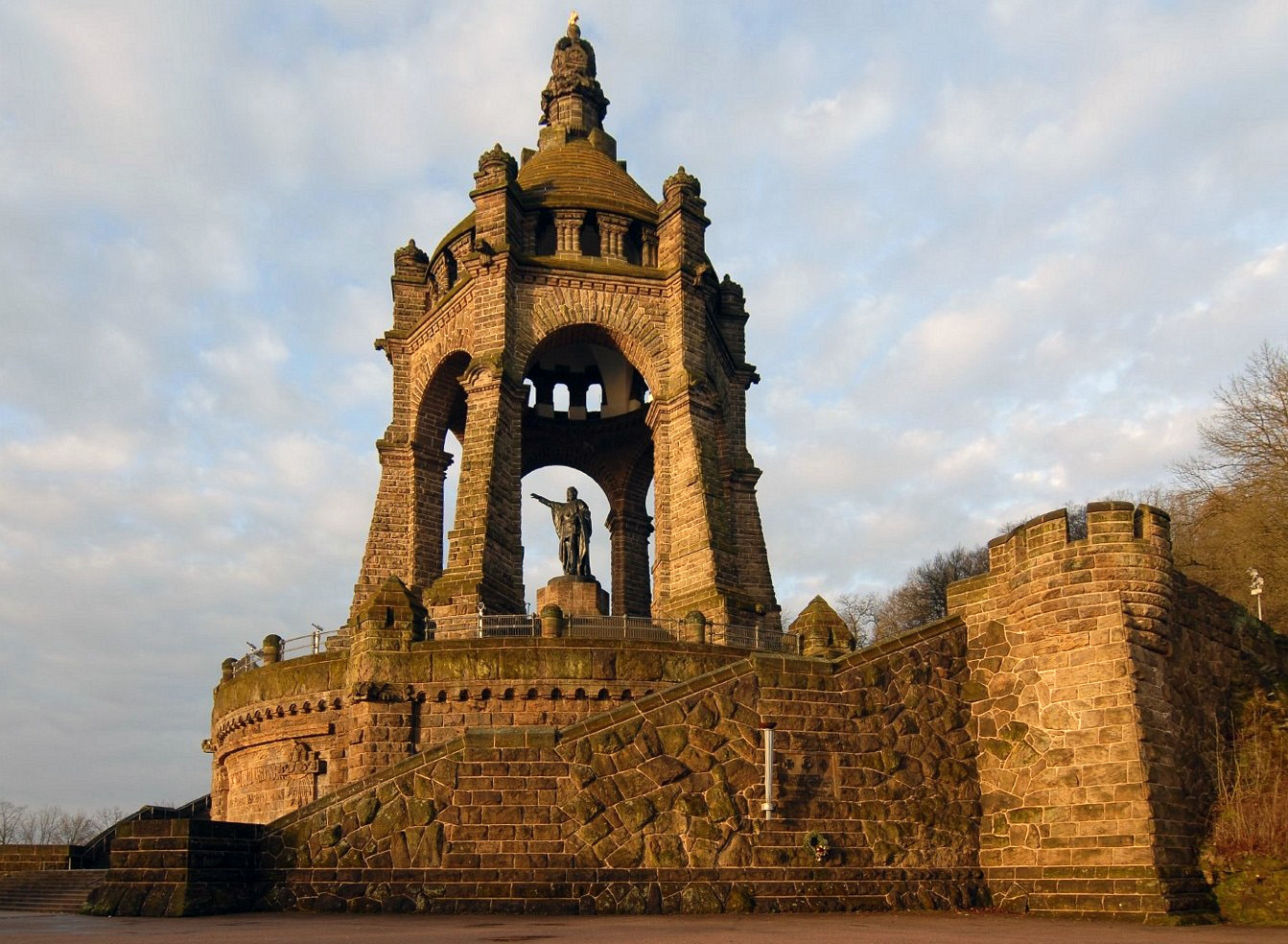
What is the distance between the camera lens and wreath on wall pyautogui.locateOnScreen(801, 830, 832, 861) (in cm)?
1449

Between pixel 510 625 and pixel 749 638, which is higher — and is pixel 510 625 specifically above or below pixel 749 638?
above

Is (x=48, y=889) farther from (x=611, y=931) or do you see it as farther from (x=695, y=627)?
(x=611, y=931)

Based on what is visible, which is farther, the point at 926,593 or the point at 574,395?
the point at 926,593

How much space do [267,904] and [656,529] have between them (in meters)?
15.2

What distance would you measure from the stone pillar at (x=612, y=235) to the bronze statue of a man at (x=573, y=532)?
6.11 metres

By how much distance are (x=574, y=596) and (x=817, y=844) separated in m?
11.7

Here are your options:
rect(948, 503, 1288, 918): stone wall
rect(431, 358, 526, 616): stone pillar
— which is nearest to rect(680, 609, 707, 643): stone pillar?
rect(431, 358, 526, 616): stone pillar

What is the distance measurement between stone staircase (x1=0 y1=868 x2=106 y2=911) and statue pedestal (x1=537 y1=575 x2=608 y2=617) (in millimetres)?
10150

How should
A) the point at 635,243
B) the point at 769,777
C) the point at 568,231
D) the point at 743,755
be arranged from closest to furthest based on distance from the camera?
1. the point at 769,777
2. the point at 743,755
3. the point at 568,231
4. the point at 635,243

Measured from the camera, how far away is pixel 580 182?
3011 centimetres

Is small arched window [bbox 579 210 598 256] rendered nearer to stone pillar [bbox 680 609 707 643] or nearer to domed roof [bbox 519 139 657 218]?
domed roof [bbox 519 139 657 218]

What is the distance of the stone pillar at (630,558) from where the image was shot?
1261 inches

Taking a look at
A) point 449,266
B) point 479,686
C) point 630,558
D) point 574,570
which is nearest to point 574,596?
point 574,570

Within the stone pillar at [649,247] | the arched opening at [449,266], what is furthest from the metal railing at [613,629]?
the arched opening at [449,266]
